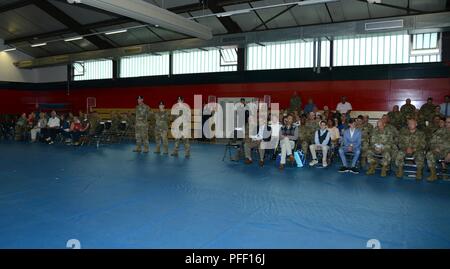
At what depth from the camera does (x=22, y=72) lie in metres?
19.4

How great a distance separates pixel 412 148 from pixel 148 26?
1005 centimetres

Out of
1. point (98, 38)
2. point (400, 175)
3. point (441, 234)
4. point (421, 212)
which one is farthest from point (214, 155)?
point (98, 38)

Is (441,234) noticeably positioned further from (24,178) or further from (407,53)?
(407,53)

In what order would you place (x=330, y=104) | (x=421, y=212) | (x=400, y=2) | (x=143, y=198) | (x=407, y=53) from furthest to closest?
(x=330, y=104)
(x=407, y=53)
(x=400, y=2)
(x=143, y=198)
(x=421, y=212)

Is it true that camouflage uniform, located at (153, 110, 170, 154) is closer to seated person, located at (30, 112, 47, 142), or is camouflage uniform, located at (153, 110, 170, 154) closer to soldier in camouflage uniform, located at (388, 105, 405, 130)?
seated person, located at (30, 112, 47, 142)

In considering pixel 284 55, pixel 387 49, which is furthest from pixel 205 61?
pixel 387 49

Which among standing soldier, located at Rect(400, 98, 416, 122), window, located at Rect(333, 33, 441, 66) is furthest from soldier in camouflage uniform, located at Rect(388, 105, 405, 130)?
window, located at Rect(333, 33, 441, 66)

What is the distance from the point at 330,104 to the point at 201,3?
5.60 m

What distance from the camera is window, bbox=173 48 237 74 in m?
13.8

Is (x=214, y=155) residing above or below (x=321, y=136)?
below

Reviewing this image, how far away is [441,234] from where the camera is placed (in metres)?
3.49

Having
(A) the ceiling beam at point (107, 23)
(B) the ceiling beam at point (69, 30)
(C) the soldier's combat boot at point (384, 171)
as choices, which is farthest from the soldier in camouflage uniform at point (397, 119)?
(B) the ceiling beam at point (69, 30)

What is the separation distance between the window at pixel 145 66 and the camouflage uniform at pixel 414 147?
11.3 m

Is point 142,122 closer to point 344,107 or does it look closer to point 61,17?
point 344,107
